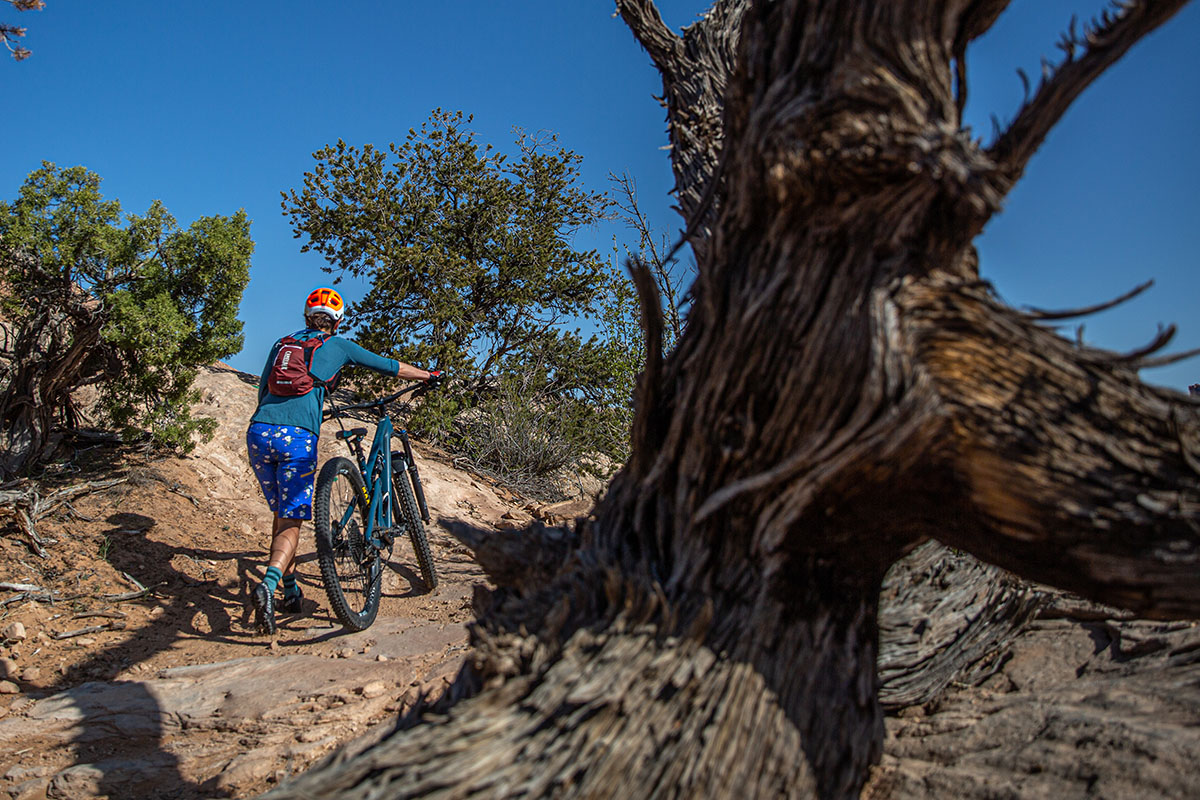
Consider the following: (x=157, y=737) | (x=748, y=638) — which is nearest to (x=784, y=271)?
(x=748, y=638)

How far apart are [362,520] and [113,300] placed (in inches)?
114

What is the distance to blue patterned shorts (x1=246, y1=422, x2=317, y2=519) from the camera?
4.76 metres

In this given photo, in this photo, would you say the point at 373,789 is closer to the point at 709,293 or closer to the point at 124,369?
the point at 709,293

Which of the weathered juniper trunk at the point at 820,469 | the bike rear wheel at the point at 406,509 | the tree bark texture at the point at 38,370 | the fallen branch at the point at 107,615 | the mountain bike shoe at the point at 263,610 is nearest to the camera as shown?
the weathered juniper trunk at the point at 820,469

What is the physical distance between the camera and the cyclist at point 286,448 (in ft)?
15.6

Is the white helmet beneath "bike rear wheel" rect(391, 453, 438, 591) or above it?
above

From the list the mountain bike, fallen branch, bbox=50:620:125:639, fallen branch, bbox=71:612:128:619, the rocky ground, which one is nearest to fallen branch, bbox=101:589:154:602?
the rocky ground

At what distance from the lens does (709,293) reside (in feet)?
5.94

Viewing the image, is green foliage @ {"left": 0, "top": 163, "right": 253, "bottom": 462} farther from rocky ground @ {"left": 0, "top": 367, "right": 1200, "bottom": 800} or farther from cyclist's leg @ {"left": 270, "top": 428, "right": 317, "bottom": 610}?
cyclist's leg @ {"left": 270, "top": 428, "right": 317, "bottom": 610}

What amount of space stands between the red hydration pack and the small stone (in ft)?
6.72

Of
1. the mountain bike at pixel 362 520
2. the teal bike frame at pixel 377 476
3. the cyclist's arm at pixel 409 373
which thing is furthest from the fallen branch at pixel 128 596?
the cyclist's arm at pixel 409 373

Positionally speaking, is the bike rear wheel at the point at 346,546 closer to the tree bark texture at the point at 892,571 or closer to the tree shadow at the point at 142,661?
the tree shadow at the point at 142,661

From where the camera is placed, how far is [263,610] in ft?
15.0

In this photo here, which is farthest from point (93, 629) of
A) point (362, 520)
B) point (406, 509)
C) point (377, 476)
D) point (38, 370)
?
point (38, 370)
